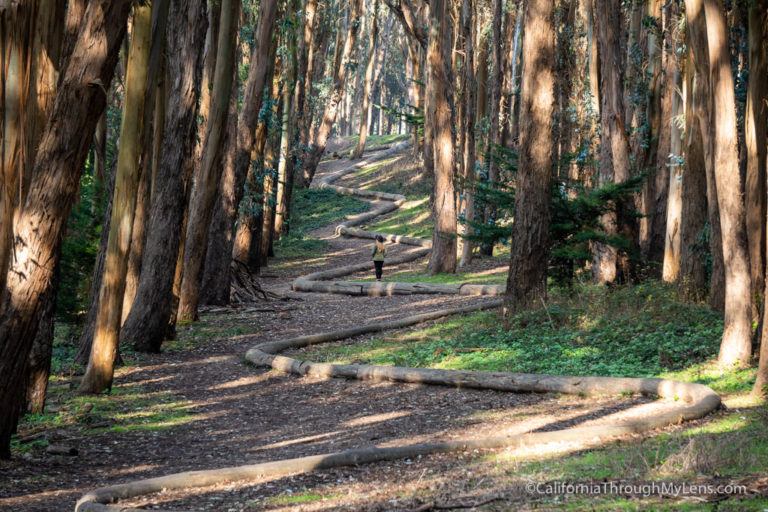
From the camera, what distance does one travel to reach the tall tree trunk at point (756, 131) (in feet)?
31.3

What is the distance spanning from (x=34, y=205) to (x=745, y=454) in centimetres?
627

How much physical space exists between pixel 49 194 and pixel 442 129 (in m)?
15.7

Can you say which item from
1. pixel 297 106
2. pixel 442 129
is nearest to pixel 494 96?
pixel 442 129

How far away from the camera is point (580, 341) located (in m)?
11.2

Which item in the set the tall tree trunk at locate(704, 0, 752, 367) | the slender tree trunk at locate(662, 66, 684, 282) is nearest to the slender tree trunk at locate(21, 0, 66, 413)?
the tall tree trunk at locate(704, 0, 752, 367)

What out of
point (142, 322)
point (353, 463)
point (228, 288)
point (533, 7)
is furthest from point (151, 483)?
point (228, 288)

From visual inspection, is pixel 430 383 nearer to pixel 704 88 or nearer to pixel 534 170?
pixel 534 170

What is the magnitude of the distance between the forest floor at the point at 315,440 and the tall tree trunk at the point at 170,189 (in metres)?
0.70

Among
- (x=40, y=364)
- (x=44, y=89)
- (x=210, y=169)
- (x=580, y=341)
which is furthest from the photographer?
(x=210, y=169)

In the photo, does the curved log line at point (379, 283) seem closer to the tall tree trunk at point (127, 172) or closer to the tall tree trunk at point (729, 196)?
the tall tree trunk at point (729, 196)

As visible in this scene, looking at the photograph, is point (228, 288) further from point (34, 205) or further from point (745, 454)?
point (745, 454)

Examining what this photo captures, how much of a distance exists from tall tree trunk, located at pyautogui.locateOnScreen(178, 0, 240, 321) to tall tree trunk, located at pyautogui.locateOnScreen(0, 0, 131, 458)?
6.62 metres

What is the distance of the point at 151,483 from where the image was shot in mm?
5902

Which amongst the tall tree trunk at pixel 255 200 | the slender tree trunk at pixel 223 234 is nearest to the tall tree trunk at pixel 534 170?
the slender tree trunk at pixel 223 234
